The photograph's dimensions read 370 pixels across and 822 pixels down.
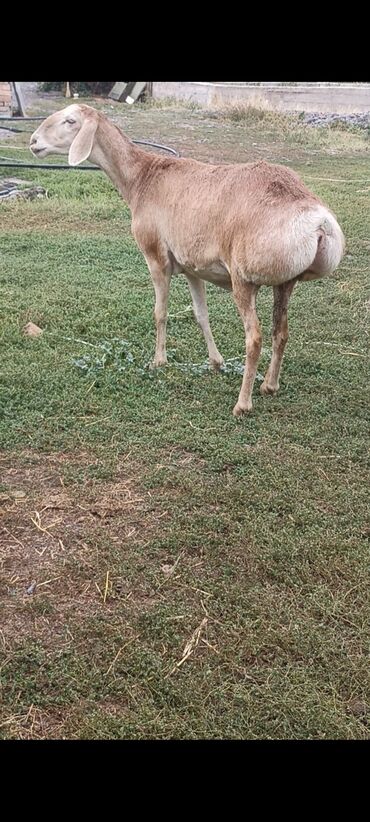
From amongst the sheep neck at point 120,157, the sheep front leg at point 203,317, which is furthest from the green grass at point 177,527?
the sheep neck at point 120,157

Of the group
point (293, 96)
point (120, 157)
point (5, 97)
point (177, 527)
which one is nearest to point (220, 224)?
point (120, 157)

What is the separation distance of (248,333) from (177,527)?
144cm

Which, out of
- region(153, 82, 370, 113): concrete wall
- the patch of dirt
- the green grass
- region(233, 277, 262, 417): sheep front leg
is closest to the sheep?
region(233, 277, 262, 417): sheep front leg

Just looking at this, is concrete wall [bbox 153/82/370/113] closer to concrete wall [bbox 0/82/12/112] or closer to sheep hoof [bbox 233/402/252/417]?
concrete wall [bbox 0/82/12/112]

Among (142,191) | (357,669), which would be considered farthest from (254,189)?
(357,669)

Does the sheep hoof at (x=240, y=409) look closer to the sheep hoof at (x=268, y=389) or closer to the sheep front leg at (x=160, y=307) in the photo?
the sheep hoof at (x=268, y=389)

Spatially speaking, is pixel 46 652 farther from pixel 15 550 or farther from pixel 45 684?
pixel 15 550

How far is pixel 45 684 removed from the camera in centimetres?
241

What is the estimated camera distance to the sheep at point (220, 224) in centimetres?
383

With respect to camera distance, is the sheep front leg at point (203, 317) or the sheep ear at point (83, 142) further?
the sheep front leg at point (203, 317)

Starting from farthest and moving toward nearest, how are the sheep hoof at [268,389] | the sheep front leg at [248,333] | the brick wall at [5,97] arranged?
the brick wall at [5,97], the sheep hoof at [268,389], the sheep front leg at [248,333]

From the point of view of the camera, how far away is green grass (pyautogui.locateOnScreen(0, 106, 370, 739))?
93.1 inches

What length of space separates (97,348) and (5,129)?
10.5 meters

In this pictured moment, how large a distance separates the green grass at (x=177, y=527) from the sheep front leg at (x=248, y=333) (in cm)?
10
